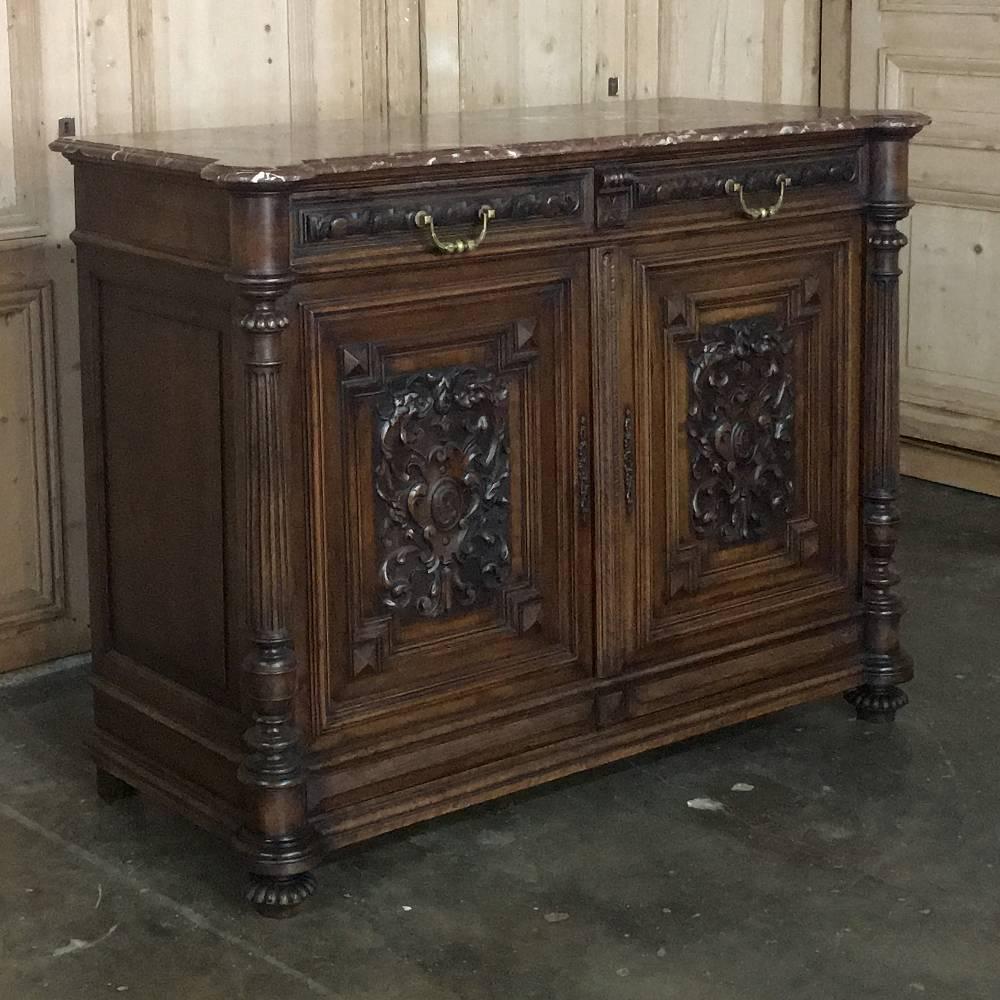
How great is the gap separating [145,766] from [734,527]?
3.43ft

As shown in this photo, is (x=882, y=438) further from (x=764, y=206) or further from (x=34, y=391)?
(x=34, y=391)

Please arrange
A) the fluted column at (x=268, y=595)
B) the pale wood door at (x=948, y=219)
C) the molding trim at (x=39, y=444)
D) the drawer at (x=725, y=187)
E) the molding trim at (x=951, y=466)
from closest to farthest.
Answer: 1. the fluted column at (x=268, y=595)
2. the drawer at (x=725, y=187)
3. the molding trim at (x=39, y=444)
4. the pale wood door at (x=948, y=219)
5. the molding trim at (x=951, y=466)

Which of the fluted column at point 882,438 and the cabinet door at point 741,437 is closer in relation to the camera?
the cabinet door at point 741,437

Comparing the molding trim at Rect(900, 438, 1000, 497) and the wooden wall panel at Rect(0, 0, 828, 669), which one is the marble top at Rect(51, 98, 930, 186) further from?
the molding trim at Rect(900, 438, 1000, 497)

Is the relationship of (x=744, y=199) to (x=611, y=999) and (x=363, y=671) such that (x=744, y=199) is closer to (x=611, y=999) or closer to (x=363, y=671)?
(x=363, y=671)

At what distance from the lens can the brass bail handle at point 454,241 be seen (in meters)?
2.53

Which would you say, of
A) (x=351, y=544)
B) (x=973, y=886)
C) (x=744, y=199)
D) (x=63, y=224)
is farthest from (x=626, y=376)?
(x=63, y=224)

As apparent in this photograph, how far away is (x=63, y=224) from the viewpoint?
3.34 m

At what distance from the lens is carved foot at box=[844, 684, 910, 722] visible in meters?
3.25

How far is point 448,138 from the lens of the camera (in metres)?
2.74

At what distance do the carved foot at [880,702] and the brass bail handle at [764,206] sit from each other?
90 cm

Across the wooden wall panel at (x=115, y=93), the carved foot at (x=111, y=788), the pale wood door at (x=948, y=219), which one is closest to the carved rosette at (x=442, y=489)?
the carved foot at (x=111, y=788)

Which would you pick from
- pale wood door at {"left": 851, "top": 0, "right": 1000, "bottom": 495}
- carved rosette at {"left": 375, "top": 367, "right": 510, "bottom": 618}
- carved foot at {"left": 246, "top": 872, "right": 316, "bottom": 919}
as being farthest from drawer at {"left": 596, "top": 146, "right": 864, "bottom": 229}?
pale wood door at {"left": 851, "top": 0, "right": 1000, "bottom": 495}

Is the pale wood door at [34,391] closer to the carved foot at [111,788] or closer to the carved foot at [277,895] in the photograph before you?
the carved foot at [111,788]
